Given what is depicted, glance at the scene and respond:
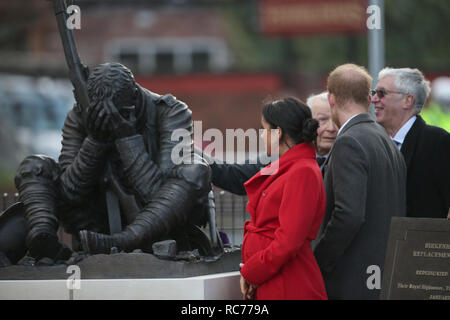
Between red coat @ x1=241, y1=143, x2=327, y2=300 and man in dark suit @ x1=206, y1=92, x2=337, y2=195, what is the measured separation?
1607mm

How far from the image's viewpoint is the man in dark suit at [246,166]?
20.2 ft

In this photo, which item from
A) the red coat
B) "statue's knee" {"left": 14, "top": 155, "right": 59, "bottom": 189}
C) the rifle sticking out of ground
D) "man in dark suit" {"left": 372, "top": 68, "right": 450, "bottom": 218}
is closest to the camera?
the red coat

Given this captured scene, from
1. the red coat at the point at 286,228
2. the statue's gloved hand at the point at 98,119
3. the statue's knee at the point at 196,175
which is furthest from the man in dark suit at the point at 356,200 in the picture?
the statue's gloved hand at the point at 98,119

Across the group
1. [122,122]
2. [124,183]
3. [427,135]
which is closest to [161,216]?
[124,183]

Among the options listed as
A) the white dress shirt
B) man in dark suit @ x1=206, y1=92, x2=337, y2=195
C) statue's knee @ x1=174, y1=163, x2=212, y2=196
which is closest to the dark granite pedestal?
statue's knee @ x1=174, y1=163, x2=212, y2=196

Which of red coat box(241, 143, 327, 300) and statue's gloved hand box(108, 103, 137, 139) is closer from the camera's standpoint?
red coat box(241, 143, 327, 300)

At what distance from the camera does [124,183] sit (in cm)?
557

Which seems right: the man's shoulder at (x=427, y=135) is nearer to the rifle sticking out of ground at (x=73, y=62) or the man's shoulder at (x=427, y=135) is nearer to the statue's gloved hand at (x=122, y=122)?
the statue's gloved hand at (x=122, y=122)

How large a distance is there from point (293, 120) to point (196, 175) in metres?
1.09

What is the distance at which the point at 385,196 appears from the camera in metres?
4.91

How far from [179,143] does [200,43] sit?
32716 millimetres

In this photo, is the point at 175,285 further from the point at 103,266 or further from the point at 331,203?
the point at 331,203

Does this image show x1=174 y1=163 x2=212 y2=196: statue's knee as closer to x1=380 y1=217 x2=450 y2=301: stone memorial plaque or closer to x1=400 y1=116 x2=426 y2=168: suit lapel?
x1=380 y1=217 x2=450 y2=301: stone memorial plaque

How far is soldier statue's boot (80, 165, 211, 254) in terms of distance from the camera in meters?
5.12
